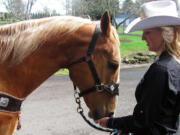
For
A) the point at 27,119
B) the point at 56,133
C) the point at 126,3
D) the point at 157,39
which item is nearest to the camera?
the point at 157,39

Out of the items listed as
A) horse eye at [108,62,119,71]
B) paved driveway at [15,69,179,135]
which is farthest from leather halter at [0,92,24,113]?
paved driveway at [15,69,179,135]

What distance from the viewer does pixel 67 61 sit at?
1.76m

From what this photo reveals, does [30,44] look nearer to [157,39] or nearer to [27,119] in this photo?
[157,39]

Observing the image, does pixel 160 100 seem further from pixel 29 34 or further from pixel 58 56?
pixel 29 34

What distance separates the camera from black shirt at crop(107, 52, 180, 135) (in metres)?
1.30

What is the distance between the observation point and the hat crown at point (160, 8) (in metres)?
A: 1.42

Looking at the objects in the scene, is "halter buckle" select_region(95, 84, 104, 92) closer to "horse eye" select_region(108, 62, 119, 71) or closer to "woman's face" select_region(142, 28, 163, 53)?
"horse eye" select_region(108, 62, 119, 71)

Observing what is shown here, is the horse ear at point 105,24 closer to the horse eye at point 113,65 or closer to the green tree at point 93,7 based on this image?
the horse eye at point 113,65

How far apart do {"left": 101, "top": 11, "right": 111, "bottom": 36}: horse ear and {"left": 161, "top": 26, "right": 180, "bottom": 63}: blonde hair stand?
0.46 meters

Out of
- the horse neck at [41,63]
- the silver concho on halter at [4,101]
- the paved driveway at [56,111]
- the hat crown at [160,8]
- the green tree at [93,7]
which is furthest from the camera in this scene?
the green tree at [93,7]

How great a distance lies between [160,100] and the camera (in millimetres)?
1304

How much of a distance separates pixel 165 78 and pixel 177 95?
18 cm

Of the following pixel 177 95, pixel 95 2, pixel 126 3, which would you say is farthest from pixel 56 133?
pixel 126 3

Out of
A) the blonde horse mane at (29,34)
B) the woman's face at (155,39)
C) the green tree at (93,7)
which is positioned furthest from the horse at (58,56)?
the green tree at (93,7)
